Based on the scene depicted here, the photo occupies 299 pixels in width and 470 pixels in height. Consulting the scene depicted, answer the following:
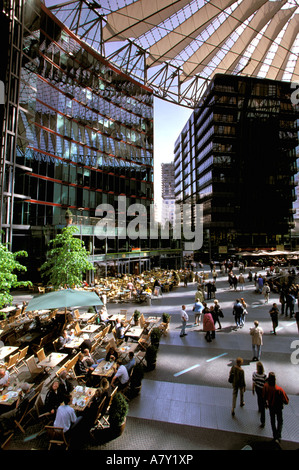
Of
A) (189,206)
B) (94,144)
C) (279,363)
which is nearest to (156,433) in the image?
(279,363)

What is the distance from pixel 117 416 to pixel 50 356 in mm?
3889

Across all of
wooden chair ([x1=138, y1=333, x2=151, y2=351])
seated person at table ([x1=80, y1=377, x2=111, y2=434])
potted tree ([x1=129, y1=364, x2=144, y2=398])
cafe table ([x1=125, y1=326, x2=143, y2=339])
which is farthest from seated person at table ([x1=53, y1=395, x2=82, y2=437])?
cafe table ([x1=125, y1=326, x2=143, y2=339])

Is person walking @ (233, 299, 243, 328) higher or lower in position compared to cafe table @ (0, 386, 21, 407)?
higher

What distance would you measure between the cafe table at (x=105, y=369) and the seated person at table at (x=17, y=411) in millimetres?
1764

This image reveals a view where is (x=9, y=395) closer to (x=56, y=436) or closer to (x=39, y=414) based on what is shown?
(x=39, y=414)

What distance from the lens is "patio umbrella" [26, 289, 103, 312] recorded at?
904 centimetres

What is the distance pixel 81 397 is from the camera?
6152mm

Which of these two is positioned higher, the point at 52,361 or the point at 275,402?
the point at 275,402

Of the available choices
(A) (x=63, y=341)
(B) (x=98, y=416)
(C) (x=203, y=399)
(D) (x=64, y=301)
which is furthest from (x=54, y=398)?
(C) (x=203, y=399)

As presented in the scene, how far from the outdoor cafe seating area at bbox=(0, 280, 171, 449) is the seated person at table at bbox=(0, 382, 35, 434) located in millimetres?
114

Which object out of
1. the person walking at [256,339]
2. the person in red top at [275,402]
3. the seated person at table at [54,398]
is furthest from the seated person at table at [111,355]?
the person walking at [256,339]

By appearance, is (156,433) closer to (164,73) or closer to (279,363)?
(279,363)

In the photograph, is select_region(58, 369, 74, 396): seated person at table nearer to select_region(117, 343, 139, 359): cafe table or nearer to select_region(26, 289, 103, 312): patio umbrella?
select_region(117, 343, 139, 359): cafe table

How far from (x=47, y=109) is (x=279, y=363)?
33.1 meters
